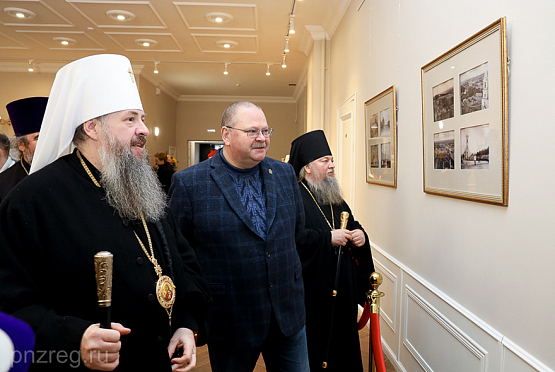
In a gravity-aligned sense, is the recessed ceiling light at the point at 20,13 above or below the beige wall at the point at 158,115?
above

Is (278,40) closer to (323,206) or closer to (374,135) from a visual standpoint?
(374,135)

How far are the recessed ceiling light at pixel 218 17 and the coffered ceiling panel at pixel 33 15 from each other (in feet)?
8.39

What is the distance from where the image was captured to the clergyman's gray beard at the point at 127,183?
1554 mm

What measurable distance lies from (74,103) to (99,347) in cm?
89

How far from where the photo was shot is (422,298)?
10.0ft

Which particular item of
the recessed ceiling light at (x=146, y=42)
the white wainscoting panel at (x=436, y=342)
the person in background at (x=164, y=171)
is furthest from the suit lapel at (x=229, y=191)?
the person in background at (x=164, y=171)

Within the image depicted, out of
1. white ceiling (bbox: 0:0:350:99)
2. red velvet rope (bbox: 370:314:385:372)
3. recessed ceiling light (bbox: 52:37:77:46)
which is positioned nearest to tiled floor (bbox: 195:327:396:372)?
red velvet rope (bbox: 370:314:385:372)

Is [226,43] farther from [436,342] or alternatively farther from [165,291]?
[165,291]

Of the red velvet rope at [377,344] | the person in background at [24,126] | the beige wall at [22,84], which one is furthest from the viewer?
the beige wall at [22,84]

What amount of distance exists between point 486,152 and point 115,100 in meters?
1.80

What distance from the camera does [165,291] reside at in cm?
155

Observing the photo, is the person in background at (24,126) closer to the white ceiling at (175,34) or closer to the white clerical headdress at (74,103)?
the white clerical headdress at (74,103)

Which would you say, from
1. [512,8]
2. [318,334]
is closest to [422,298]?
[318,334]

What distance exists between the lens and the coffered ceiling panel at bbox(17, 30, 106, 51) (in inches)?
320
